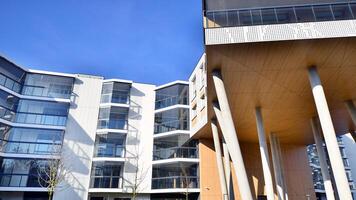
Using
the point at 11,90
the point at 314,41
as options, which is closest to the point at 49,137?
the point at 11,90

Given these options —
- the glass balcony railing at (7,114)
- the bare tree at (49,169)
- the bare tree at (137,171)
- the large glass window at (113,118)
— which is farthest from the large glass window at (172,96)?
the glass balcony railing at (7,114)

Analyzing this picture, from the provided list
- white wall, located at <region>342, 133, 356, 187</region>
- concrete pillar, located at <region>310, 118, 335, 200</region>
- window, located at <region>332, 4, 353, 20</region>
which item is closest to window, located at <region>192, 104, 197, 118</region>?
Result: concrete pillar, located at <region>310, 118, 335, 200</region>

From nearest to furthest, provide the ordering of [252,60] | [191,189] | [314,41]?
[314,41]
[252,60]
[191,189]

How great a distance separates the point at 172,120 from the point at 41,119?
1262 centimetres

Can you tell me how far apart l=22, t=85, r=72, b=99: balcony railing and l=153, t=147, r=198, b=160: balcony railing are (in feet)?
35.2

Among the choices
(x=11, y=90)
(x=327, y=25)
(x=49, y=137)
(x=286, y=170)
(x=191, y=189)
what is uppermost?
(x=11, y=90)

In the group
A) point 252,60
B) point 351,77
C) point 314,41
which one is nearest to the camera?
point 314,41

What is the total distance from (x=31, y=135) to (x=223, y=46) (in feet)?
67.0

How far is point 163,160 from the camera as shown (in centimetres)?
2447

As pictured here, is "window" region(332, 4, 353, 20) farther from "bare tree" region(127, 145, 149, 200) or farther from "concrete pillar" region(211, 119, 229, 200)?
"bare tree" region(127, 145, 149, 200)

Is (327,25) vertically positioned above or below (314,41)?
above

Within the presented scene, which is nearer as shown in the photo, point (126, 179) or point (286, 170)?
point (126, 179)

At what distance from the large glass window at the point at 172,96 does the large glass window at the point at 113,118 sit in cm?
378

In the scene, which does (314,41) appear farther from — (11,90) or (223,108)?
(11,90)
